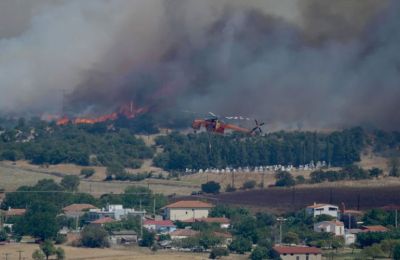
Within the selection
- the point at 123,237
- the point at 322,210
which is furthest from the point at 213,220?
the point at 123,237

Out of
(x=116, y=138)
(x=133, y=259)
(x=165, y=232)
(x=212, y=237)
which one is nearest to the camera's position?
(x=133, y=259)

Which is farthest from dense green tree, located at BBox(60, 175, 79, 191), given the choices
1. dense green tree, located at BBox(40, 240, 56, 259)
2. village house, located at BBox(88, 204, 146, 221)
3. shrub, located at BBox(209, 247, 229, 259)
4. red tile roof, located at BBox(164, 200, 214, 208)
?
shrub, located at BBox(209, 247, 229, 259)

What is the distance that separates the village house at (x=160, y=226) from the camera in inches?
4491

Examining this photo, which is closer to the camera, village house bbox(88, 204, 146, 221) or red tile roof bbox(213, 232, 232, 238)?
red tile roof bbox(213, 232, 232, 238)

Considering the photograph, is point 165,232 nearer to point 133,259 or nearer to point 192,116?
point 192,116

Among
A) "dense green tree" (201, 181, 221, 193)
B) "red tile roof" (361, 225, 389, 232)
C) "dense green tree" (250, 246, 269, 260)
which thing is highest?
"dense green tree" (201, 181, 221, 193)

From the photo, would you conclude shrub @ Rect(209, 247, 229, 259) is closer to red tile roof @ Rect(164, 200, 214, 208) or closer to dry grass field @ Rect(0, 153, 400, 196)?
red tile roof @ Rect(164, 200, 214, 208)

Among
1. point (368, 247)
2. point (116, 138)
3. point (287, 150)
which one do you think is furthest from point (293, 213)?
point (116, 138)

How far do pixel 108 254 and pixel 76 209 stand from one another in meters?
22.8

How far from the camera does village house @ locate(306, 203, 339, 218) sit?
394 ft

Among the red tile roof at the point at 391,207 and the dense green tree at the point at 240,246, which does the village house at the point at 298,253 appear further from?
the red tile roof at the point at 391,207

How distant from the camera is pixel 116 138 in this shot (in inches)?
6255

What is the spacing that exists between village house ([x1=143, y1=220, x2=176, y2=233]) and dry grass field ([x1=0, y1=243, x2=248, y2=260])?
936 centimetres

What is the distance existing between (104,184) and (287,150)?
614 inches
